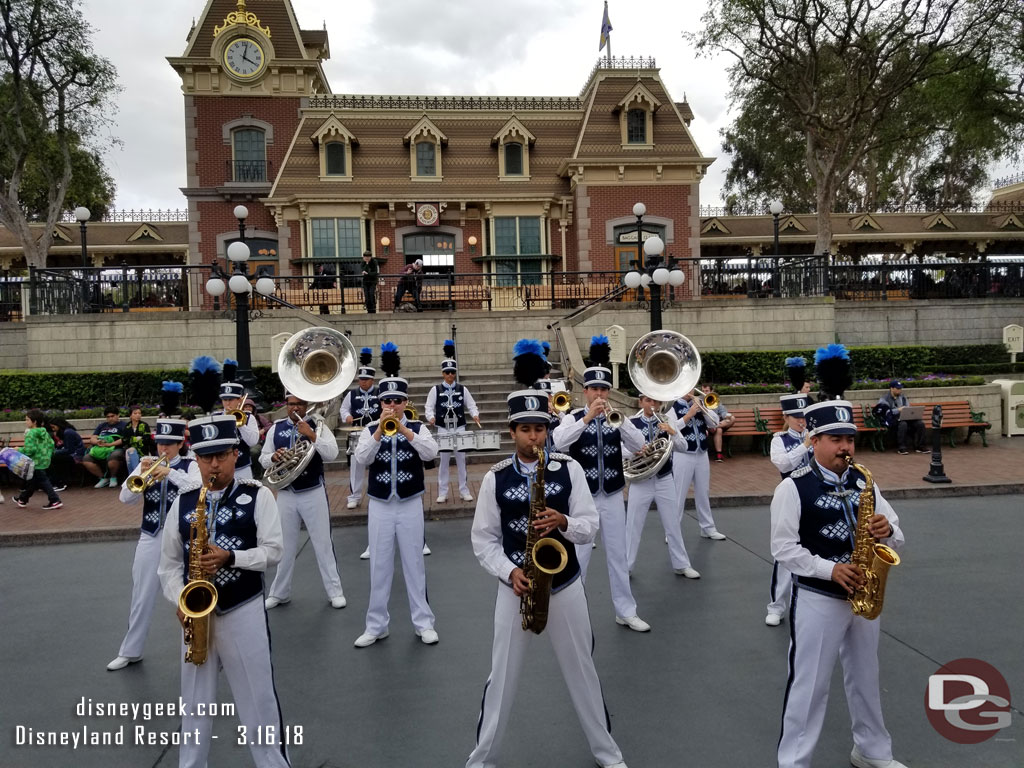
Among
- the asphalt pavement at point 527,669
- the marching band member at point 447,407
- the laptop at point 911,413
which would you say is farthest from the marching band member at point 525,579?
the laptop at point 911,413

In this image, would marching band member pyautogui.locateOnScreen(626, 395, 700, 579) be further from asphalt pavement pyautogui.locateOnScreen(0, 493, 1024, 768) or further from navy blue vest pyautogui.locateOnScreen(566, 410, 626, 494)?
navy blue vest pyautogui.locateOnScreen(566, 410, 626, 494)

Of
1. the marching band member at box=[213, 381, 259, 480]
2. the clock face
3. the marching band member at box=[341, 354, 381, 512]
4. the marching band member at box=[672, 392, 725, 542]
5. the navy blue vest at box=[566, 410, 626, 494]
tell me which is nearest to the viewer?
the navy blue vest at box=[566, 410, 626, 494]

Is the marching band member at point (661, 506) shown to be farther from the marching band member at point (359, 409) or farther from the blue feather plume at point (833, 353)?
the marching band member at point (359, 409)

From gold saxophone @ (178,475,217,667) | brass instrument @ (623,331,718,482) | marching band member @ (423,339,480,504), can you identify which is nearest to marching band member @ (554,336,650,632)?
brass instrument @ (623,331,718,482)

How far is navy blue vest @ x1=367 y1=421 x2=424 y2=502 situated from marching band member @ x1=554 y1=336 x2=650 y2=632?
141 centimetres

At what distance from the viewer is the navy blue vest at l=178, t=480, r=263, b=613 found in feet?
13.5

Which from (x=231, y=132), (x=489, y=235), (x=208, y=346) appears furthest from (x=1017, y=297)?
(x=231, y=132)

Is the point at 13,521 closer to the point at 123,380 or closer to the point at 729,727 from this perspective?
the point at 123,380

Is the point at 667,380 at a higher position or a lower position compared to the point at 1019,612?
higher

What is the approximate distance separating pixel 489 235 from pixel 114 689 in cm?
2246

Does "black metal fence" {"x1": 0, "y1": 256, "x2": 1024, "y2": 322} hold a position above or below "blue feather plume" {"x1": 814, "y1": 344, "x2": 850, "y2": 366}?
above

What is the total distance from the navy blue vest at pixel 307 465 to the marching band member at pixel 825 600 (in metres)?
4.79

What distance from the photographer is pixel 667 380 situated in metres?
8.24

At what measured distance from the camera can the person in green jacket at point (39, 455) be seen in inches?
442
